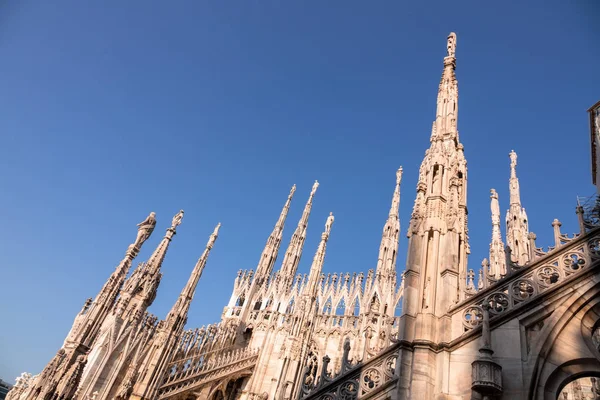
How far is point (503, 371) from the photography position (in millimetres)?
6594

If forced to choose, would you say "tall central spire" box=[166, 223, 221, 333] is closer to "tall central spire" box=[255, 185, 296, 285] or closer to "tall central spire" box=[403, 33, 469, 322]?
"tall central spire" box=[255, 185, 296, 285]

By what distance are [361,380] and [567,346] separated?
3.53 m

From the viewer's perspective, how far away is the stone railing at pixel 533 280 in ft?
23.3

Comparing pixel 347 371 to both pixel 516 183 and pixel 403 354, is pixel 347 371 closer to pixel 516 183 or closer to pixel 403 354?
pixel 403 354

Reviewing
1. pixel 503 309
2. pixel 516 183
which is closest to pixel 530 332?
pixel 503 309

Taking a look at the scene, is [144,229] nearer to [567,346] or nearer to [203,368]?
[203,368]

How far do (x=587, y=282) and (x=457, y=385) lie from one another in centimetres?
276

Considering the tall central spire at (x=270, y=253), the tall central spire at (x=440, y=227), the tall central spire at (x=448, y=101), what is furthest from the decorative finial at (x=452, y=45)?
the tall central spire at (x=270, y=253)

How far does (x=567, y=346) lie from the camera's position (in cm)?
662

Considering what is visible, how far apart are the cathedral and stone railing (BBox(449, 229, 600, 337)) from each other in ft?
0.06

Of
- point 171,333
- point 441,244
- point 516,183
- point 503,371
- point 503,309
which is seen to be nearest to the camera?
point 503,371

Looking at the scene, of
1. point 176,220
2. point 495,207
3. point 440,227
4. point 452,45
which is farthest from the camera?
point 495,207

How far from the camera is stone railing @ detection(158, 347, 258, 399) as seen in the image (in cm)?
1862

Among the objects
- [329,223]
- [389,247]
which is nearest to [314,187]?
[329,223]
